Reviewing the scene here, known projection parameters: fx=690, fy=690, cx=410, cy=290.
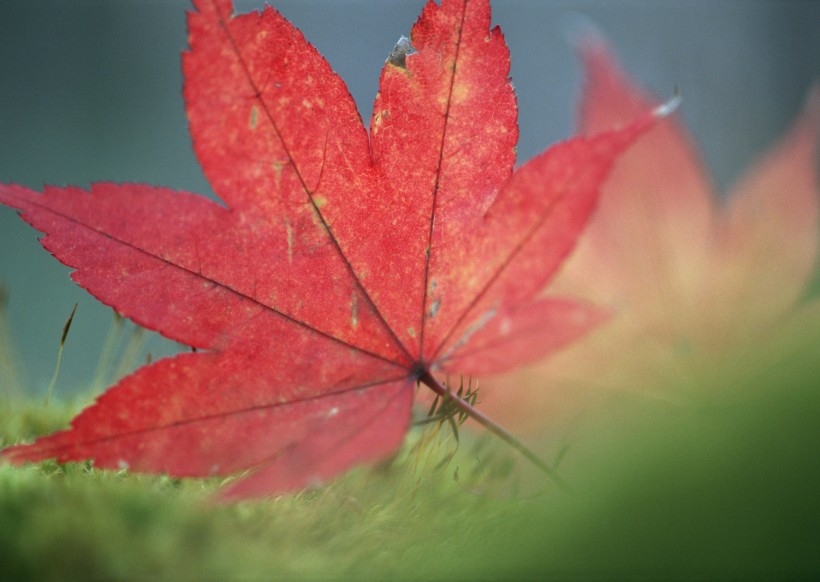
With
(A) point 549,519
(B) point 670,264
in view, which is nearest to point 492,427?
(A) point 549,519

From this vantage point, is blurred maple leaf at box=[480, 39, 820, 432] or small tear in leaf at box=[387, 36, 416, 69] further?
blurred maple leaf at box=[480, 39, 820, 432]

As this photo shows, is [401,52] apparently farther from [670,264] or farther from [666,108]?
[670,264]

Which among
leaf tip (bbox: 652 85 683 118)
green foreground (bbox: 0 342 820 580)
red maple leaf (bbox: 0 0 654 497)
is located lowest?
green foreground (bbox: 0 342 820 580)

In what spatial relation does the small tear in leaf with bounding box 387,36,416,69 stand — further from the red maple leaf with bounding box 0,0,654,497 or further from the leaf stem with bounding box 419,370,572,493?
the leaf stem with bounding box 419,370,572,493

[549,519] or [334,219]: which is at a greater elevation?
[334,219]

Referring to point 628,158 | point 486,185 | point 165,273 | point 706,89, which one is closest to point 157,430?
point 165,273

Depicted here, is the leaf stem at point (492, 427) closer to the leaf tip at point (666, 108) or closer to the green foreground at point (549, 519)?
the green foreground at point (549, 519)

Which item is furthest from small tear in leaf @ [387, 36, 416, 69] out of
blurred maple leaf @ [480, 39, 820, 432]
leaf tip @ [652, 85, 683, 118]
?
blurred maple leaf @ [480, 39, 820, 432]

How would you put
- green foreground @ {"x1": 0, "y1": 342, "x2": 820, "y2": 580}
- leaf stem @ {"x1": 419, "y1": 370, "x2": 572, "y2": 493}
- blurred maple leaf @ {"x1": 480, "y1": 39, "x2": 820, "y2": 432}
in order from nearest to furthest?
green foreground @ {"x1": 0, "y1": 342, "x2": 820, "y2": 580}, leaf stem @ {"x1": 419, "y1": 370, "x2": 572, "y2": 493}, blurred maple leaf @ {"x1": 480, "y1": 39, "x2": 820, "y2": 432}
